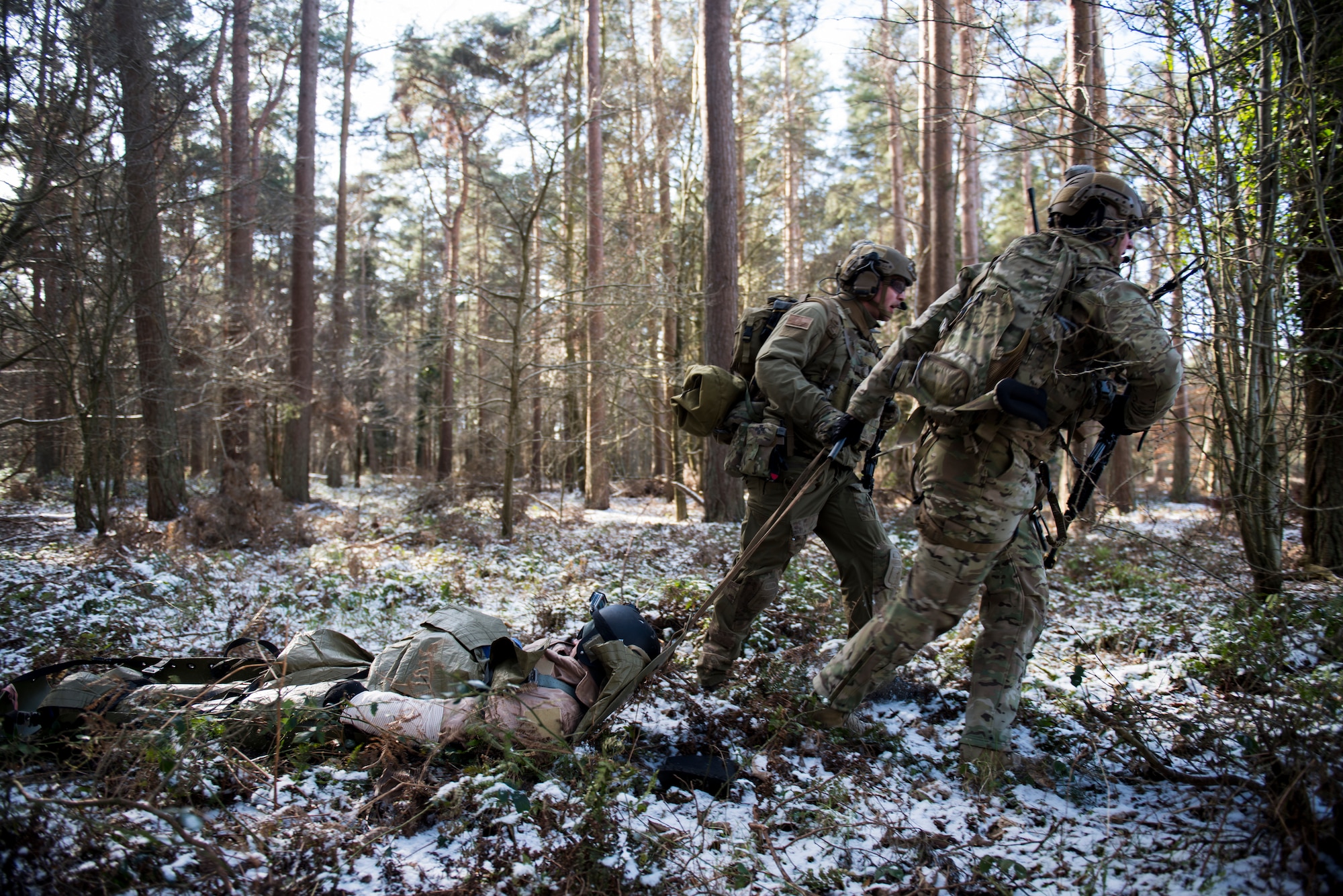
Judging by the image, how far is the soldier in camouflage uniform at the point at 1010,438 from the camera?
283cm

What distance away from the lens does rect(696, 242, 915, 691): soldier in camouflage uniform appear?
3580 mm

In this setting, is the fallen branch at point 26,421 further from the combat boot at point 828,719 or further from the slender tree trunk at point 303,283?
the slender tree trunk at point 303,283

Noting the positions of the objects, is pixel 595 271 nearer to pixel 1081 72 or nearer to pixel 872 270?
pixel 1081 72

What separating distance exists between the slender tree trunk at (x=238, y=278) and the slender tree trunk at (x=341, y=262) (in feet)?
10.9

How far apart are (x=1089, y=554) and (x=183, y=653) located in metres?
7.71

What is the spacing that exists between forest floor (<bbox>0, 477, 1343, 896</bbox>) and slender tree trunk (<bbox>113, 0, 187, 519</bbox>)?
3972 millimetres

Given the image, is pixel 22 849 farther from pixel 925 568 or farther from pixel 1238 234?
pixel 1238 234

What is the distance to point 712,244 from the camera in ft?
28.8

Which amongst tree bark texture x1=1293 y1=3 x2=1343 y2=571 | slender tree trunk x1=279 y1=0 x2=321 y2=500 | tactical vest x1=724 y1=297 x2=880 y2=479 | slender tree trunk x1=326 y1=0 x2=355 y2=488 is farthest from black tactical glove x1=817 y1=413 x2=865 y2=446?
slender tree trunk x1=326 y1=0 x2=355 y2=488

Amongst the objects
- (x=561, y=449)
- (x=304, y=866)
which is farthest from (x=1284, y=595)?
(x=561, y=449)

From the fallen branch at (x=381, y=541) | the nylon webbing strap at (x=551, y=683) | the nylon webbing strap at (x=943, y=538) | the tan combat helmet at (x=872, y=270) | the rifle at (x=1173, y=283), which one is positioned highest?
the tan combat helmet at (x=872, y=270)

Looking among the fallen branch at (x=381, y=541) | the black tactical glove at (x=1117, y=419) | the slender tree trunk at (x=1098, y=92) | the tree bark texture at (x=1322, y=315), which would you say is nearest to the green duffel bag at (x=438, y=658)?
the black tactical glove at (x=1117, y=419)

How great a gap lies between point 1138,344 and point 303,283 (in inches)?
576

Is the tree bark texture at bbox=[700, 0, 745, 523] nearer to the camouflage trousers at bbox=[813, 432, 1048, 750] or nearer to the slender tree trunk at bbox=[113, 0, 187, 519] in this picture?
the slender tree trunk at bbox=[113, 0, 187, 519]
